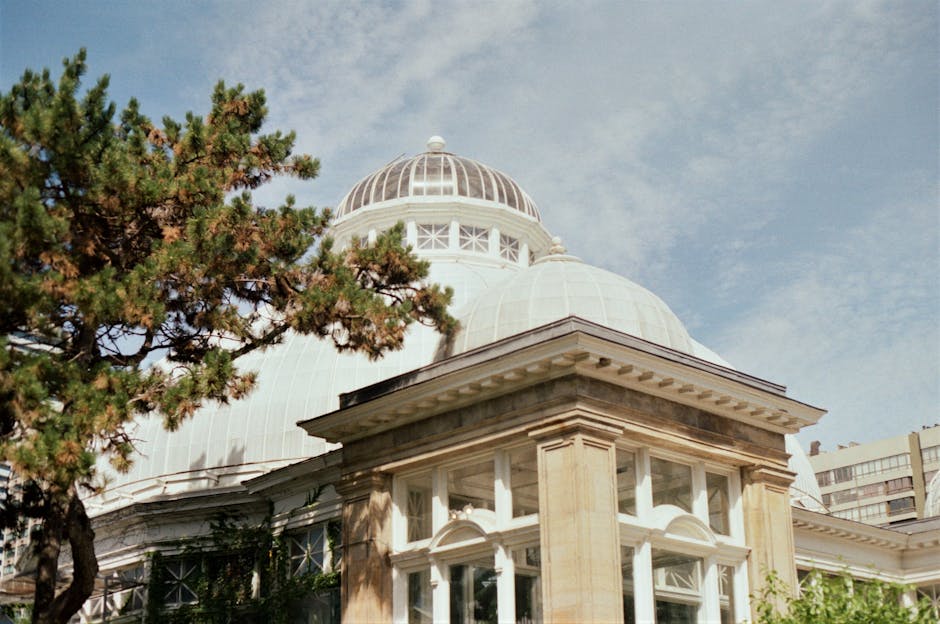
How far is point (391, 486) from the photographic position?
91.2 ft

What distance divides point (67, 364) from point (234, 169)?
18.7 ft

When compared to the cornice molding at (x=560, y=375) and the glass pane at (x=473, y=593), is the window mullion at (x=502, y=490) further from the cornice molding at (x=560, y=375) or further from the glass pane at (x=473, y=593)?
the cornice molding at (x=560, y=375)

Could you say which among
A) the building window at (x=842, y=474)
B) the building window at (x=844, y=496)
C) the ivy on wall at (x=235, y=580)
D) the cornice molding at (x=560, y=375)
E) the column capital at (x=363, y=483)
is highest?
the building window at (x=842, y=474)

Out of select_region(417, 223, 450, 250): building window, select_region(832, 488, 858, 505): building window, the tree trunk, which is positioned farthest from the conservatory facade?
select_region(832, 488, 858, 505): building window

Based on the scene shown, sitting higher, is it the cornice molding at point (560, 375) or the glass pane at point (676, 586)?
the cornice molding at point (560, 375)

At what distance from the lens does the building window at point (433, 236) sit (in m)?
42.7

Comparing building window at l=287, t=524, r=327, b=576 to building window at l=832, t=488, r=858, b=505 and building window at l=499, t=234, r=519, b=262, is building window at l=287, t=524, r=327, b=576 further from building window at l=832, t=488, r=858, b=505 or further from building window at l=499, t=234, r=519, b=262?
building window at l=832, t=488, r=858, b=505

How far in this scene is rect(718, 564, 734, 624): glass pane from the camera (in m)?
26.6

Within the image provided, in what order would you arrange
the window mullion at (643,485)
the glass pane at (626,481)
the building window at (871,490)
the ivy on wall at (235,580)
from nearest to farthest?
the window mullion at (643,485)
the glass pane at (626,481)
the ivy on wall at (235,580)
the building window at (871,490)

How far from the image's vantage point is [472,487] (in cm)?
2630

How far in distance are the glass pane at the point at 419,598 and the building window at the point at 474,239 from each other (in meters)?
17.9

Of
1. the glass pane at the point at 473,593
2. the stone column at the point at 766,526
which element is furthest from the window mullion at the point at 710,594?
the glass pane at the point at 473,593

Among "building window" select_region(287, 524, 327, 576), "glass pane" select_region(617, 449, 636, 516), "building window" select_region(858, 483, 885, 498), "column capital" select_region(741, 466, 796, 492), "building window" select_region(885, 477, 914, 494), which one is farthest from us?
"building window" select_region(858, 483, 885, 498)

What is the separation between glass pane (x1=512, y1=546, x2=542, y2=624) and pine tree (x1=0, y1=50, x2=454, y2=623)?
517 centimetres
